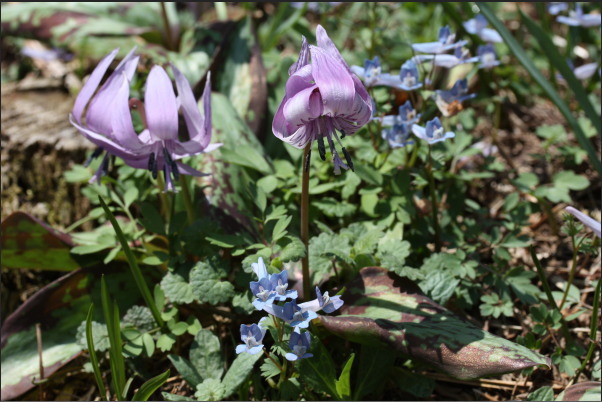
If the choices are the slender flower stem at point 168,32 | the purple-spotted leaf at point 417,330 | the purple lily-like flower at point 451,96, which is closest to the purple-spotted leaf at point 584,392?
the purple-spotted leaf at point 417,330

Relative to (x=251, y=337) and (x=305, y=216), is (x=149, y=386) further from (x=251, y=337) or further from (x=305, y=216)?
(x=305, y=216)

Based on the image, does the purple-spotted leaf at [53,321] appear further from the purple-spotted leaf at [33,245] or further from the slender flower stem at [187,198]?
the slender flower stem at [187,198]

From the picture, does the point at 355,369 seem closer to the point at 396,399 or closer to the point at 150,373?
the point at 396,399

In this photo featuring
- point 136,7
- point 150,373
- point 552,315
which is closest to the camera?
point 552,315

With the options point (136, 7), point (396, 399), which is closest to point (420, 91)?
point (396, 399)

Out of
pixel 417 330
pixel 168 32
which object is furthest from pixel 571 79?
pixel 168 32
